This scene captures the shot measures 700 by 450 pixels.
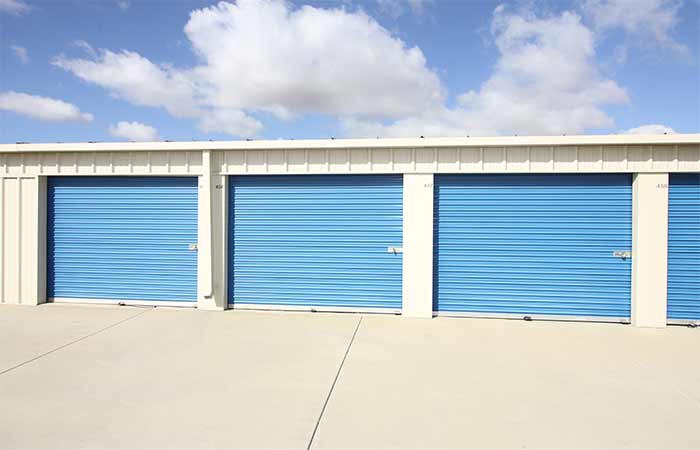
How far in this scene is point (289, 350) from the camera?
5723mm

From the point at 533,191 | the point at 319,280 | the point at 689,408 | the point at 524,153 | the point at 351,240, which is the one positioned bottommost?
the point at 689,408

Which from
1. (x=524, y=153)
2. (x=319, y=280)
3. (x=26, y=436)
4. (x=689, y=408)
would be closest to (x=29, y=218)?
(x=319, y=280)

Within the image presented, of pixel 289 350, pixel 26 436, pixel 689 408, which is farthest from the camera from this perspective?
pixel 289 350

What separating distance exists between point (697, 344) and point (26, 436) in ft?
27.1

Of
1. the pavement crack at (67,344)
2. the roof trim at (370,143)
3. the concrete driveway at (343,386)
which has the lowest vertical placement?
the concrete driveway at (343,386)

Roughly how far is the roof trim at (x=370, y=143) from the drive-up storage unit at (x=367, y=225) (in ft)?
0.08

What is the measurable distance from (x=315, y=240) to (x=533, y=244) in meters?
4.00

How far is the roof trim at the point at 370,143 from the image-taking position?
698cm

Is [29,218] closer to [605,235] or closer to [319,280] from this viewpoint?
[319,280]

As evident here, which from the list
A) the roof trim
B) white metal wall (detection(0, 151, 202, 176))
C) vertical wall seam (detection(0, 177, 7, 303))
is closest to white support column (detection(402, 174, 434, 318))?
the roof trim

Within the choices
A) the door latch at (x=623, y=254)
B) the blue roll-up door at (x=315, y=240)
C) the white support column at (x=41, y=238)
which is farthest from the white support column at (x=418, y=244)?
the white support column at (x=41, y=238)

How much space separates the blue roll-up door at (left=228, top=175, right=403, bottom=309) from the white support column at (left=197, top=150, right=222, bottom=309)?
403mm

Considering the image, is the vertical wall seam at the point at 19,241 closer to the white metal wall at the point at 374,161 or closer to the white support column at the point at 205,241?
the white metal wall at the point at 374,161

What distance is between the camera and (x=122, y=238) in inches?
335
